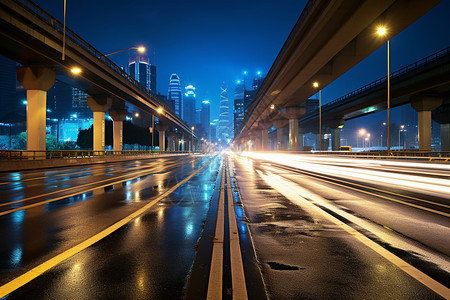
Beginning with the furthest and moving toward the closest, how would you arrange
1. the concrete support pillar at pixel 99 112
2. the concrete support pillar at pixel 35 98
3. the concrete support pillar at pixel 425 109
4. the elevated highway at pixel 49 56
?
1. the concrete support pillar at pixel 425 109
2. the concrete support pillar at pixel 99 112
3. the concrete support pillar at pixel 35 98
4. the elevated highway at pixel 49 56

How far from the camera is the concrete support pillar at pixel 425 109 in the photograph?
4225 centimetres

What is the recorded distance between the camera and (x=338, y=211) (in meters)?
6.82

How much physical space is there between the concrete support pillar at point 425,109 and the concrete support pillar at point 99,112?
49708 millimetres

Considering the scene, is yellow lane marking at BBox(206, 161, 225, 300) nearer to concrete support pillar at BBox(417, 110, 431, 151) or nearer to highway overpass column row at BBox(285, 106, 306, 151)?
highway overpass column row at BBox(285, 106, 306, 151)

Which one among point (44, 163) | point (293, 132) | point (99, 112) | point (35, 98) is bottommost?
point (44, 163)

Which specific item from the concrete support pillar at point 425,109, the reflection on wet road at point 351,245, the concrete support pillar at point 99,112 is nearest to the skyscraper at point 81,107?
the concrete support pillar at point 99,112

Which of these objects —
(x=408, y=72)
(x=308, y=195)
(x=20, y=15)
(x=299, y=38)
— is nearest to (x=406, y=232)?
(x=308, y=195)

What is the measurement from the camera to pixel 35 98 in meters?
26.2

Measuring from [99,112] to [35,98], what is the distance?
601 inches

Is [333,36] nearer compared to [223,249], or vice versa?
[223,249]

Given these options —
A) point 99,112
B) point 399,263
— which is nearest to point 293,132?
point 99,112

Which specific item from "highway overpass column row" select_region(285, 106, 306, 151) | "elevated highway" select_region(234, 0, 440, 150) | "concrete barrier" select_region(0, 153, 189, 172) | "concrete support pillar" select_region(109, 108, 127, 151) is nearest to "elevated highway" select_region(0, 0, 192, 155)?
"concrete barrier" select_region(0, 153, 189, 172)

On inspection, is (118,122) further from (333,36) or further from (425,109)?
(425,109)

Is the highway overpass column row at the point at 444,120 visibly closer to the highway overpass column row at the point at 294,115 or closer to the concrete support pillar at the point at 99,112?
the highway overpass column row at the point at 294,115
